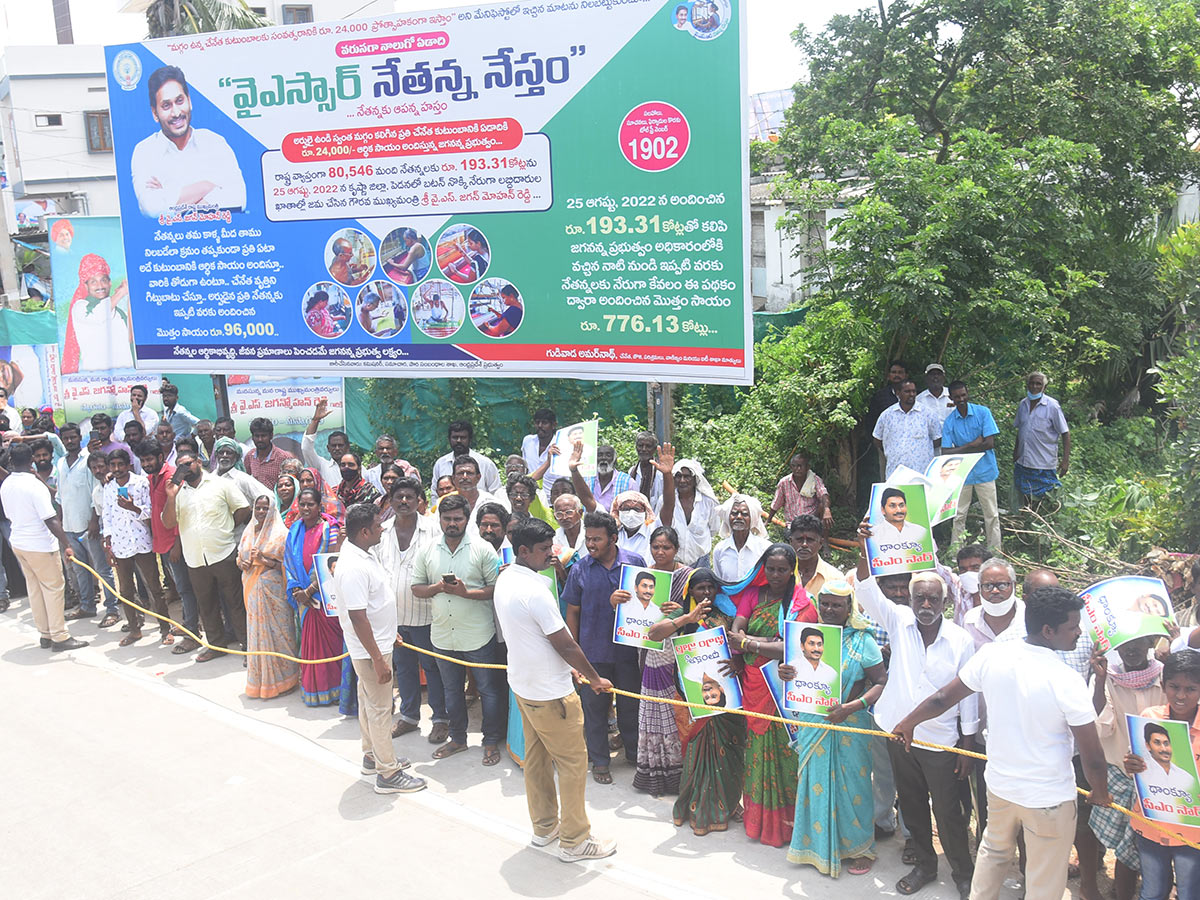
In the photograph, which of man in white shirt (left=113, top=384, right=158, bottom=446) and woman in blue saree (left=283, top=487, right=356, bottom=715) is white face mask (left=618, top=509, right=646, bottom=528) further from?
man in white shirt (left=113, top=384, right=158, bottom=446)

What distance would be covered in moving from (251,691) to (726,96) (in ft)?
19.5

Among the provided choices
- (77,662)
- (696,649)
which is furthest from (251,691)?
(696,649)

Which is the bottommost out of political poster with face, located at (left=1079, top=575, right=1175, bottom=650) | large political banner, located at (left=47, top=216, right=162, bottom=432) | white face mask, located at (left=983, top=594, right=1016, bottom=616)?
white face mask, located at (left=983, top=594, right=1016, bottom=616)

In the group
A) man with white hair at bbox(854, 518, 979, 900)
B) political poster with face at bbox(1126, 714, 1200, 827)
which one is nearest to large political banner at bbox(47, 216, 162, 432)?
man with white hair at bbox(854, 518, 979, 900)

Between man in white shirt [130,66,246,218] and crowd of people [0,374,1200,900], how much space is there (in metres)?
2.91

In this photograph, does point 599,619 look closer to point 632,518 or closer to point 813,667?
point 632,518

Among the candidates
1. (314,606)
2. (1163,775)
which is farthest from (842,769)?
(314,606)

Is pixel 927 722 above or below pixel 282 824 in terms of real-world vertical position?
above

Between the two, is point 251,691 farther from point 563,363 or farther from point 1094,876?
point 1094,876

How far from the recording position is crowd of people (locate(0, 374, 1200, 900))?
443 centimetres

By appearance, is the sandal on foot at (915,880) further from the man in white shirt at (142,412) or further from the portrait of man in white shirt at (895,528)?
the man in white shirt at (142,412)

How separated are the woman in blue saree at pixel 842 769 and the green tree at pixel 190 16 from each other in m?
14.7

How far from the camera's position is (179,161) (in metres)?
10.9

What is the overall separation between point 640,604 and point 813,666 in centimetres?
113
